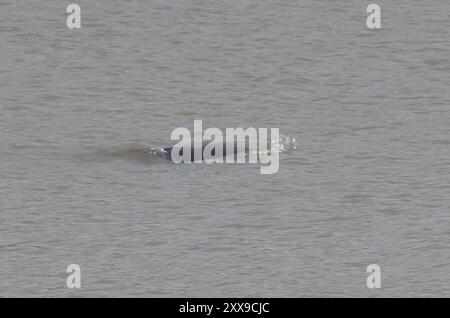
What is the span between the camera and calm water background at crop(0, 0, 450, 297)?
11117 mm

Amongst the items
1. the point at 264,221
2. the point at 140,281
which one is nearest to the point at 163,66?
the point at 264,221

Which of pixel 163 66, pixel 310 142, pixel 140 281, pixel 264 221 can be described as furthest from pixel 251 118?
pixel 140 281

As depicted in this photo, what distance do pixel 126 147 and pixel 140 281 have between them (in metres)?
3.55

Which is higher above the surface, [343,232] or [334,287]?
[343,232]

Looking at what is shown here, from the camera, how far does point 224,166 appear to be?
44.8 ft

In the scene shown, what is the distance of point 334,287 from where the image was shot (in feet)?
35.2

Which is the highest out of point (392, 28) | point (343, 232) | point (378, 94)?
point (392, 28)

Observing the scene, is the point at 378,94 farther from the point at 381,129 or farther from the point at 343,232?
the point at 343,232

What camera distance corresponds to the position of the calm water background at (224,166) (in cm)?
1112

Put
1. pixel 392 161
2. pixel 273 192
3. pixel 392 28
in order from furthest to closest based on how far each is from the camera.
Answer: pixel 392 28
pixel 392 161
pixel 273 192

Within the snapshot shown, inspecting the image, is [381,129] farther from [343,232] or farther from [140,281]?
[140,281]
